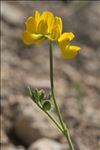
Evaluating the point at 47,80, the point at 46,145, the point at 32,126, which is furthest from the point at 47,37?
the point at 47,80

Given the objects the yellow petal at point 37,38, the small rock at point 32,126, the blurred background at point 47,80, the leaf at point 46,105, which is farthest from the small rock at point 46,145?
the yellow petal at point 37,38

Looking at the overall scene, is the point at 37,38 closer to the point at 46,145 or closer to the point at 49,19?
the point at 49,19

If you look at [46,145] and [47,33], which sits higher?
[47,33]

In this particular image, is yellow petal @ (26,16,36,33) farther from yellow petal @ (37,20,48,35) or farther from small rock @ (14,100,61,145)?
small rock @ (14,100,61,145)

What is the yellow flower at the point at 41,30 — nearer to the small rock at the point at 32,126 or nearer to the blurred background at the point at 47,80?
the blurred background at the point at 47,80

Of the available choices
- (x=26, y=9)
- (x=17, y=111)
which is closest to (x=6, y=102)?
(x=17, y=111)

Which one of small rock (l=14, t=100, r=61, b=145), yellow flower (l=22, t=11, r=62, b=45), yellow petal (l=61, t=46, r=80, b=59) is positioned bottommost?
small rock (l=14, t=100, r=61, b=145)

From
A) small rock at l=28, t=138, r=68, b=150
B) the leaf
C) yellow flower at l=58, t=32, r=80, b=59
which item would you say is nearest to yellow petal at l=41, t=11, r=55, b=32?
yellow flower at l=58, t=32, r=80, b=59
